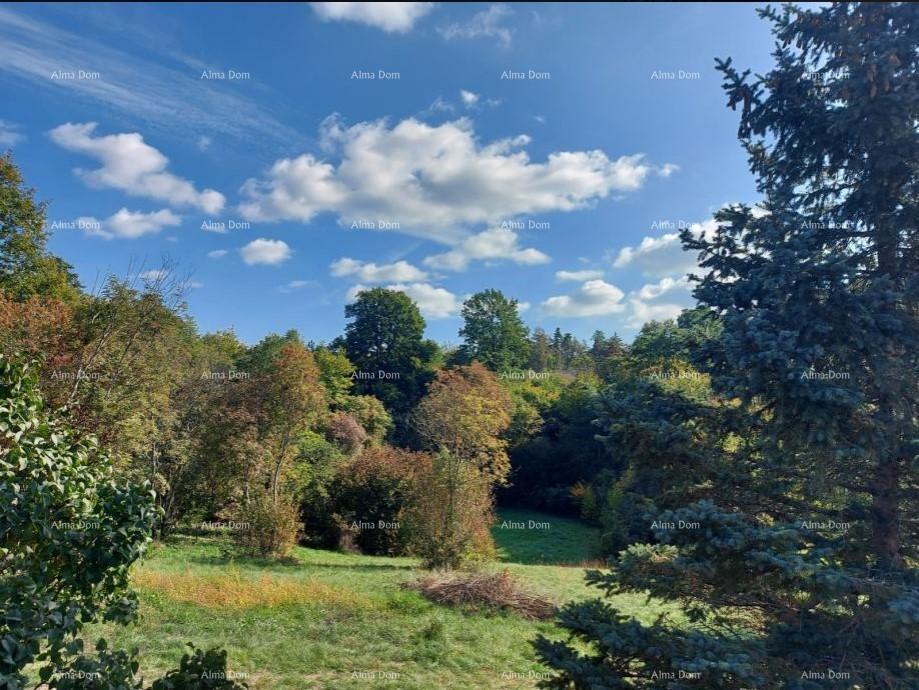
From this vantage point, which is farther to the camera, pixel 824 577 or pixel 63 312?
pixel 63 312

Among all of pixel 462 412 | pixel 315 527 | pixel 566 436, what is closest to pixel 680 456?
pixel 462 412

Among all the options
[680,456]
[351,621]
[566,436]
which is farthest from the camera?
[566,436]

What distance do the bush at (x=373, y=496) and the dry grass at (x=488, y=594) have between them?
28.8 ft

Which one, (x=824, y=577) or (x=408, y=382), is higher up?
(x=408, y=382)

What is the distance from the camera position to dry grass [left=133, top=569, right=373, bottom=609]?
956 cm

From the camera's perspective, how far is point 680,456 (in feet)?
15.7

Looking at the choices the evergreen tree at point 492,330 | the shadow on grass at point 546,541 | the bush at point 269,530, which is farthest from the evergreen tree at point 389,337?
the bush at point 269,530

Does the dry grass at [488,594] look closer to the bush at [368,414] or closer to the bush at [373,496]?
the bush at [373,496]

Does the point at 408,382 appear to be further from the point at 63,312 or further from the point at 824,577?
the point at 824,577

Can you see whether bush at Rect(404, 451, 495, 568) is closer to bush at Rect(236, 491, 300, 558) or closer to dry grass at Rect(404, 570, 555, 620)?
dry grass at Rect(404, 570, 555, 620)

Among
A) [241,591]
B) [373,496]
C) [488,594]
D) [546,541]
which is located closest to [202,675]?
[241,591]

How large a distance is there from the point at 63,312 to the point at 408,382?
27.7 m

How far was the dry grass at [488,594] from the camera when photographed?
A: 10875 mm

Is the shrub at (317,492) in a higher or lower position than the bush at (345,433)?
lower
